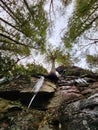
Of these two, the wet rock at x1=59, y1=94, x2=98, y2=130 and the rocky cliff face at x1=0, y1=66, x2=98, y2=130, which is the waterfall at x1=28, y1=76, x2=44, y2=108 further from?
the wet rock at x1=59, y1=94, x2=98, y2=130

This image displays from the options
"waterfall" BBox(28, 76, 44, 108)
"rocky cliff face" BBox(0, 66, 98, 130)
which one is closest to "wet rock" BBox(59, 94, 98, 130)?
"rocky cliff face" BBox(0, 66, 98, 130)

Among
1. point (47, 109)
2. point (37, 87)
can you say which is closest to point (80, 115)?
point (47, 109)

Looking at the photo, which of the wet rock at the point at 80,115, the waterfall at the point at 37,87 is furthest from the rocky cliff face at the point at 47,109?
the waterfall at the point at 37,87

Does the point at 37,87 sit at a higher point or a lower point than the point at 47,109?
higher

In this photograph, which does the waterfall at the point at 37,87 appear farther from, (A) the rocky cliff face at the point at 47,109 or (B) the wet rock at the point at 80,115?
(B) the wet rock at the point at 80,115

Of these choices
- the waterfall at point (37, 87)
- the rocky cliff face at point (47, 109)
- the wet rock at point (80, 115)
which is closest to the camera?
the wet rock at point (80, 115)

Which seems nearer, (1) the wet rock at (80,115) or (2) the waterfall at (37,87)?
(1) the wet rock at (80,115)

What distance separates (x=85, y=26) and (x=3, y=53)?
8.89 feet

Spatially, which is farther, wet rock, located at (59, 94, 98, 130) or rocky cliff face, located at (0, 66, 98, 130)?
rocky cliff face, located at (0, 66, 98, 130)

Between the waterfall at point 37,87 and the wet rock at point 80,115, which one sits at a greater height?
the waterfall at point 37,87

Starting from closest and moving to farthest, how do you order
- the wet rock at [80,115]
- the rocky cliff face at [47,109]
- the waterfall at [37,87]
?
the wet rock at [80,115] → the rocky cliff face at [47,109] → the waterfall at [37,87]

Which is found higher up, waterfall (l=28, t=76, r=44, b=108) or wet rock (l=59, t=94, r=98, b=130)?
waterfall (l=28, t=76, r=44, b=108)

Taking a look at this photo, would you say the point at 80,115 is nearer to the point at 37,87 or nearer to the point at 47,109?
the point at 47,109

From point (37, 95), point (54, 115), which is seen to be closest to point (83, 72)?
point (37, 95)
